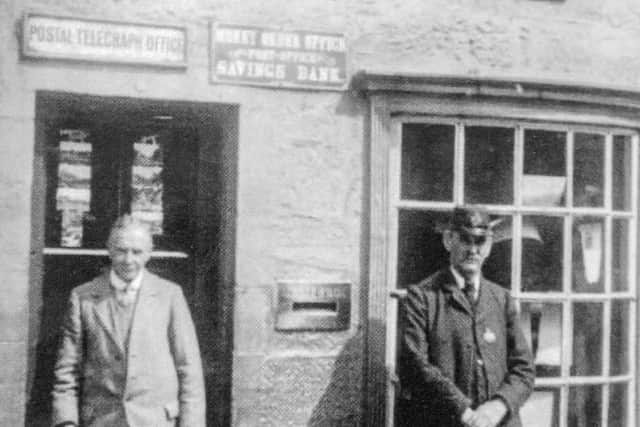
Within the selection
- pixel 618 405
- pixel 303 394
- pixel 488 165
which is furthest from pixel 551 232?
pixel 303 394

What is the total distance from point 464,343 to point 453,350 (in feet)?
0.22

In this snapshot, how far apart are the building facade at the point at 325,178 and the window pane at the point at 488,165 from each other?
0.04ft

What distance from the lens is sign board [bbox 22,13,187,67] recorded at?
4473 mm

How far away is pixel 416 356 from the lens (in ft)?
13.8

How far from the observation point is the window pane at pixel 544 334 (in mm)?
5297

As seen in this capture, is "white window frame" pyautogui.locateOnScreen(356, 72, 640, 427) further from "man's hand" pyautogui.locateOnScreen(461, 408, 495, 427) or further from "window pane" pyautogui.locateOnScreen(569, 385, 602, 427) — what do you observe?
"man's hand" pyautogui.locateOnScreen(461, 408, 495, 427)

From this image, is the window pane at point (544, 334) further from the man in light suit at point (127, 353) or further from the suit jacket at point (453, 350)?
the man in light suit at point (127, 353)

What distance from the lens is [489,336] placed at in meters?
4.33

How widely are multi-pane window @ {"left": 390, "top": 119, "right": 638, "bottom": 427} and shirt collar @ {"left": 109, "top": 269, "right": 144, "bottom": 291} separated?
1563 mm

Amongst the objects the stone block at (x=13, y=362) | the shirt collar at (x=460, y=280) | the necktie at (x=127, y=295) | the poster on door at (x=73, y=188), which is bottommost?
the stone block at (x=13, y=362)

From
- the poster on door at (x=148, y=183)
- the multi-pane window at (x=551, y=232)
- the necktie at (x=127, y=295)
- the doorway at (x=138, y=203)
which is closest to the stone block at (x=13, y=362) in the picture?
the doorway at (x=138, y=203)

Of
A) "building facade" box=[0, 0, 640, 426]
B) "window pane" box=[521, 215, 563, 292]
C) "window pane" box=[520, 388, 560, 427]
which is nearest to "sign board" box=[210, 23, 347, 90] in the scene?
"building facade" box=[0, 0, 640, 426]

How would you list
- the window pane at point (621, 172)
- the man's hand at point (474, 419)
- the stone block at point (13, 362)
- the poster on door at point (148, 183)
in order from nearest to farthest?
the man's hand at point (474, 419) < the stone block at point (13, 362) < the poster on door at point (148, 183) < the window pane at point (621, 172)

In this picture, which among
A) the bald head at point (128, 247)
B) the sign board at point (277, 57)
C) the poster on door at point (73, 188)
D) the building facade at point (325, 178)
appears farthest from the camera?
the poster on door at point (73, 188)
